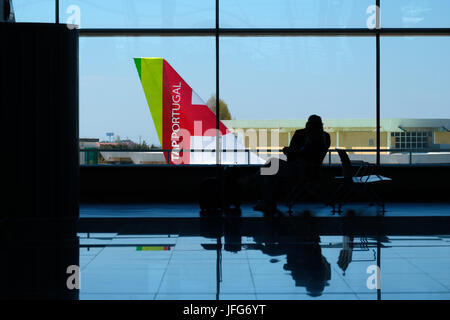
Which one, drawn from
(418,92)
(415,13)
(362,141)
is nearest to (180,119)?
(362,141)

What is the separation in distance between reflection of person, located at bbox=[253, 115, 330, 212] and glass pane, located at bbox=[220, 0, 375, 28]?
8.43ft

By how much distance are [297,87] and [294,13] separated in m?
1.12

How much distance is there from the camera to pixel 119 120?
9.47 m

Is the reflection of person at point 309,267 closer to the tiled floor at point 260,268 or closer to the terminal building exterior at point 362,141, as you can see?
the tiled floor at point 260,268

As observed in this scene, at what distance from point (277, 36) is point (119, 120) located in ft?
8.98

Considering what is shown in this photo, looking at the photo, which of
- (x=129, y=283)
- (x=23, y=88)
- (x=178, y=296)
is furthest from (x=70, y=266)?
(x=23, y=88)

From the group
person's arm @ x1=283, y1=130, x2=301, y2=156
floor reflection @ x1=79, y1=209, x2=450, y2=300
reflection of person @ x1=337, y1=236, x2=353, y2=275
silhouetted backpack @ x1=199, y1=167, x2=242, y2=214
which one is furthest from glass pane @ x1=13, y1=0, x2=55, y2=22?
reflection of person @ x1=337, y1=236, x2=353, y2=275

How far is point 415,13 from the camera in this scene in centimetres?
939

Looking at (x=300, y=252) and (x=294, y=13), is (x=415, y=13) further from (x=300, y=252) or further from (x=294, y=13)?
(x=300, y=252)

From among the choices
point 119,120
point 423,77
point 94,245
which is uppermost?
point 423,77

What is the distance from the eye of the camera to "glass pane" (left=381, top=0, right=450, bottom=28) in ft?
30.7

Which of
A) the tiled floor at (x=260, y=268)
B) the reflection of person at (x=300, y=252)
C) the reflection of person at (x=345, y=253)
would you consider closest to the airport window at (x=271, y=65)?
the reflection of person at (x=300, y=252)

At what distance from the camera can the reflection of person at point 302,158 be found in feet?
23.7
